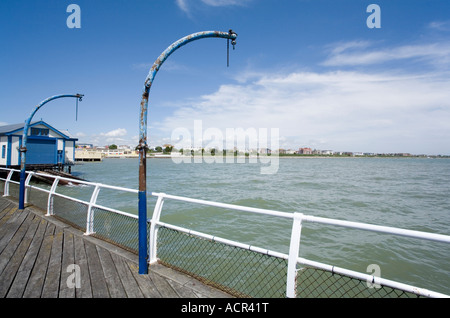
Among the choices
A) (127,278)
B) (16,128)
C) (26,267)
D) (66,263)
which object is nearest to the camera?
(127,278)

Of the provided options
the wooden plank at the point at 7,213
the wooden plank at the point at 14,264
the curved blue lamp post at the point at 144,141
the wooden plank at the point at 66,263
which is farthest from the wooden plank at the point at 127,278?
the wooden plank at the point at 7,213

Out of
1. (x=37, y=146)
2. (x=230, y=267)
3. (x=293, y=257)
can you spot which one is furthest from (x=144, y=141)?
(x=37, y=146)

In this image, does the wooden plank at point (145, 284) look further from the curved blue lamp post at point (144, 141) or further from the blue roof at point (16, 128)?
the blue roof at point (16, 128)

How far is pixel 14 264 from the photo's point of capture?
348 cm

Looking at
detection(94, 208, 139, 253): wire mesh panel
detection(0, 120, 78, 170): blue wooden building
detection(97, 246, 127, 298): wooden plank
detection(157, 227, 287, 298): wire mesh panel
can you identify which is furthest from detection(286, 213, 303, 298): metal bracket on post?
detection(0, 120, 78, 170): blue wooden building

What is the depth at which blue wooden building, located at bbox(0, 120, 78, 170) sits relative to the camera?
2248cm

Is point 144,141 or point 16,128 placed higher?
point 16,128

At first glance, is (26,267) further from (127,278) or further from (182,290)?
(182,290)

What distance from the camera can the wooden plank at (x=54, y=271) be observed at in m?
2.81

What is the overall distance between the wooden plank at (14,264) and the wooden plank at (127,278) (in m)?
1.23

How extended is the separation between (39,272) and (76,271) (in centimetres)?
51

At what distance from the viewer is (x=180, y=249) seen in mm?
7203

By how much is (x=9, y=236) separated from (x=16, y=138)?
80.7 feet

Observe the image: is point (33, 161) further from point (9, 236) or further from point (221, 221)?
Result: point (9, 236)
